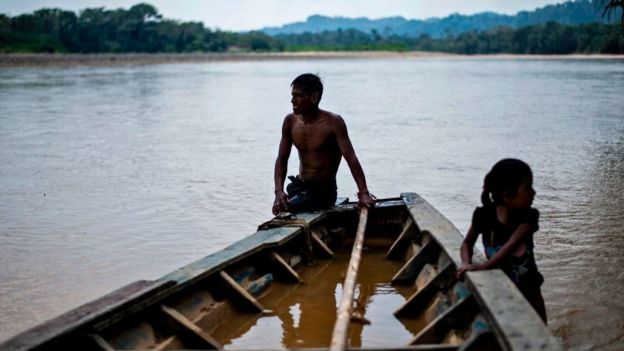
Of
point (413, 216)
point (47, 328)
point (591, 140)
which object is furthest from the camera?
point (591, 140)

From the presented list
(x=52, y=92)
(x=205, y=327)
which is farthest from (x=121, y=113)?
(x=205, y=327)

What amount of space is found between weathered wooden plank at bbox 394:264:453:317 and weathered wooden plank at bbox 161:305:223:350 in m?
1.19

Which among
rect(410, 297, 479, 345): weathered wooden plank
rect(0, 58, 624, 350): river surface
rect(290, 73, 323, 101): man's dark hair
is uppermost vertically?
rect(290, 73, 323, 101): man's dark hair

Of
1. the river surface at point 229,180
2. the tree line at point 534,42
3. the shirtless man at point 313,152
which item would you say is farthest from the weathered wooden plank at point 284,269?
the tree line at point 534,42

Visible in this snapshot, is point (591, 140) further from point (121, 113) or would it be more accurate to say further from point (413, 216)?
point (121, 113)

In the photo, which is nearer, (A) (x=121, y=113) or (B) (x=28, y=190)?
(B) (x=28, y=190)

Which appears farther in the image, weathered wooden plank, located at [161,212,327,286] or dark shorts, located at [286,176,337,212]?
dark shorts, located at [286,176,337,212]

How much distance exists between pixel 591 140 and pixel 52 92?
19904 mm

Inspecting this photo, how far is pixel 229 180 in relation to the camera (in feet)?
33.2

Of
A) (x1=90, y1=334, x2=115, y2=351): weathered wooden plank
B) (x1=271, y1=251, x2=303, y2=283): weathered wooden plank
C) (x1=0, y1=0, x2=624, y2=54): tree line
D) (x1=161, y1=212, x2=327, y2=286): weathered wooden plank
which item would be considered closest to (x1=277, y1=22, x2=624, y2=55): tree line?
(x1=0, y1=0, x2=624, y2=54): tree line

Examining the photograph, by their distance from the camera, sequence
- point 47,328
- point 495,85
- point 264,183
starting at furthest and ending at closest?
point 495,85, point 264,183, point 47,328

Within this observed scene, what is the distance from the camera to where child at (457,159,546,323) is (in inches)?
139

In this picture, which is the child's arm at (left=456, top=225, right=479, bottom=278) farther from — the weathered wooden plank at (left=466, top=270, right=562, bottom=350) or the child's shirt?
the weathered wooden plank at (left=466, top=270, right=562, bottom=350)

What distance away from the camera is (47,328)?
3.04 metres
